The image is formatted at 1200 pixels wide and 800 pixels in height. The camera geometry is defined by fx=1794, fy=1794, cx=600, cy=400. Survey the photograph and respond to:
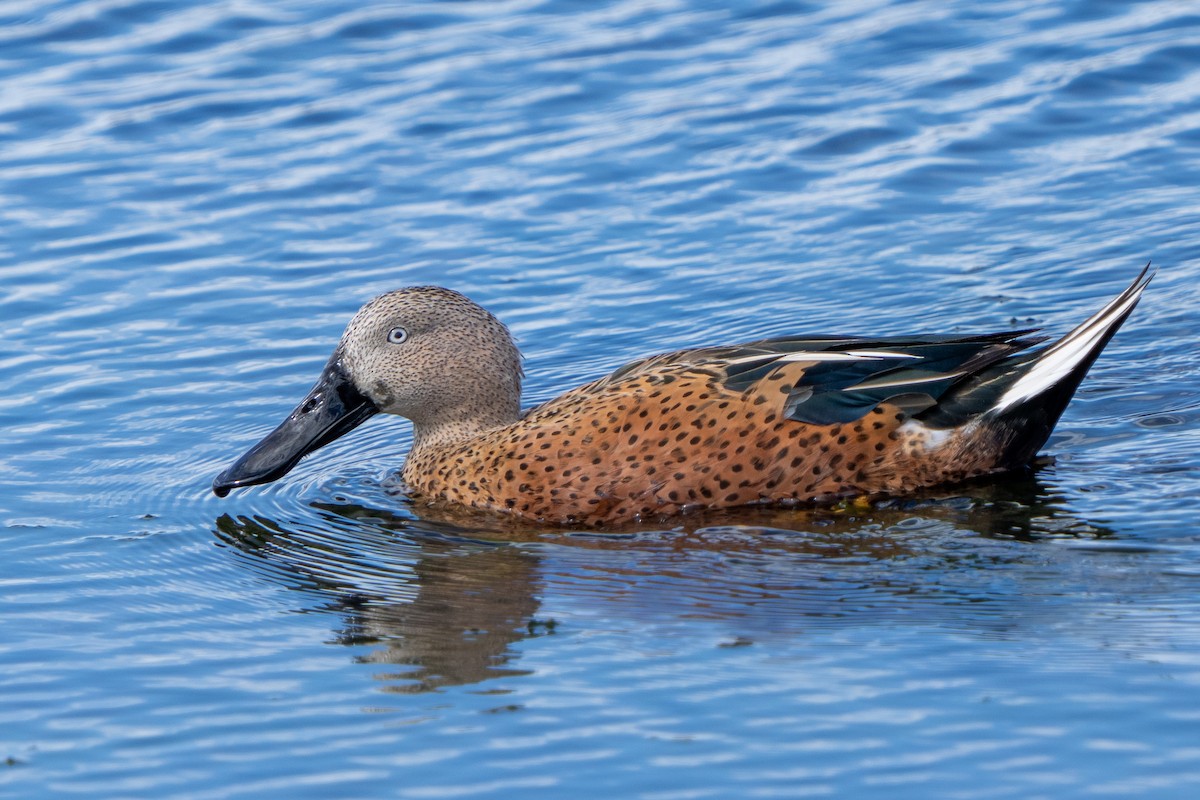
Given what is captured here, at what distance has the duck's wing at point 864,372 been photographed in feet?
23.2

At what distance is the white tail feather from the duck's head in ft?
7.45

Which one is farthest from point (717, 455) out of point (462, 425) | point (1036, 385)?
point (462, 425)

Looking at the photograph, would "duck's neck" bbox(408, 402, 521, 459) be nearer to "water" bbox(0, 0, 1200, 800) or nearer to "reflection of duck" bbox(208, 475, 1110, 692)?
"water" bbox(0, 0, 1200, 800)

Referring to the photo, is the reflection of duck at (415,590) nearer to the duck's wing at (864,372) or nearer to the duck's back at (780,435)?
the duck's back at (780,435)

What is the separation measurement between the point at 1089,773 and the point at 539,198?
675cm

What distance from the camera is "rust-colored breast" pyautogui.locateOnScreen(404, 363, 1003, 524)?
7090 millimetres

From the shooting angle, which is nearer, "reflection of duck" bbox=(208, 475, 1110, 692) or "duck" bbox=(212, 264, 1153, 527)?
"reflection of duck" bbox=(208, 475, 1110, 692)

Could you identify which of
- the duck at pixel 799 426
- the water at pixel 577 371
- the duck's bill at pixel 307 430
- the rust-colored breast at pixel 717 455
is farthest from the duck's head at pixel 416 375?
the rust-colored breast at pixel 717 455

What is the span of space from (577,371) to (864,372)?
208 centimetres

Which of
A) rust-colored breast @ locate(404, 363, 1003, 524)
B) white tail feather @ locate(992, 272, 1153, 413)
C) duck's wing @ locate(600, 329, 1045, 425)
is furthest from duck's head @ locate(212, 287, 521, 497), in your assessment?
white tail feather @ locate(992, 272, 1153, 413)

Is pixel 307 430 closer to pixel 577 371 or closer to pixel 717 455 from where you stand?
pixel 577 371

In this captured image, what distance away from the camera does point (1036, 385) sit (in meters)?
7.00

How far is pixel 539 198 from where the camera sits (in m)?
10.8

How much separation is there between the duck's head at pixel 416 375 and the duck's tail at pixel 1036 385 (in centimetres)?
207
